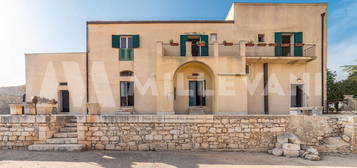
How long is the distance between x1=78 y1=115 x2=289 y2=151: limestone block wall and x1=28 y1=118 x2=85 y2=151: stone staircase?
32 centimetres

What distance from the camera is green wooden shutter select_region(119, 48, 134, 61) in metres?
10.8

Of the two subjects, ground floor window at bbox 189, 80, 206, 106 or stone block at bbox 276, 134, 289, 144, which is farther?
ground floor window at bbox 189, 80, 206, 106

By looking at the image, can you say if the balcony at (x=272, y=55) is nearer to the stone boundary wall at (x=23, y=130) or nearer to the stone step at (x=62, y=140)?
the stone step at (x=62, y=140)

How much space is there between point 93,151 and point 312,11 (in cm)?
1556

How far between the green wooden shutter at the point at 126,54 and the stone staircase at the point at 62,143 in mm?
5496

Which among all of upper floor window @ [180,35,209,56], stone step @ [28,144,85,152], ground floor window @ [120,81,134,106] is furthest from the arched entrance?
stone step @ [28,144,85,152]

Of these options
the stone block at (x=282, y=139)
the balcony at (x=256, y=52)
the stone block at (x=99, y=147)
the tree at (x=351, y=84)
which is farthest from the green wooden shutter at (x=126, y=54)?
the tree at (x=351, y=84)

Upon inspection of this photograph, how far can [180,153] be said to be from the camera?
6.28 metres

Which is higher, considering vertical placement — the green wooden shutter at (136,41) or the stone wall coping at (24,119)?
the green wooden shutter at (136,41)

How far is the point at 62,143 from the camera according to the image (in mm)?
6406

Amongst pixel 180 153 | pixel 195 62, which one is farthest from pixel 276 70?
pixel 180 153

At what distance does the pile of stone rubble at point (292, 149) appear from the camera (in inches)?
237

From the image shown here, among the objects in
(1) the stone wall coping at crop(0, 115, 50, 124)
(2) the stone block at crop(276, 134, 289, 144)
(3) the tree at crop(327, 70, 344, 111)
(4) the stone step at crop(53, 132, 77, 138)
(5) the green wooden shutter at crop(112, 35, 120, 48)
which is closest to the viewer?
(1) the stone wall coping at crop(0, 115, 50, 124)

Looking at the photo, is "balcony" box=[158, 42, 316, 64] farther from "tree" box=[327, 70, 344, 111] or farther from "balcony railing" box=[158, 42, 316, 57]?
"tree" box=[327, 70, 344, 111]
